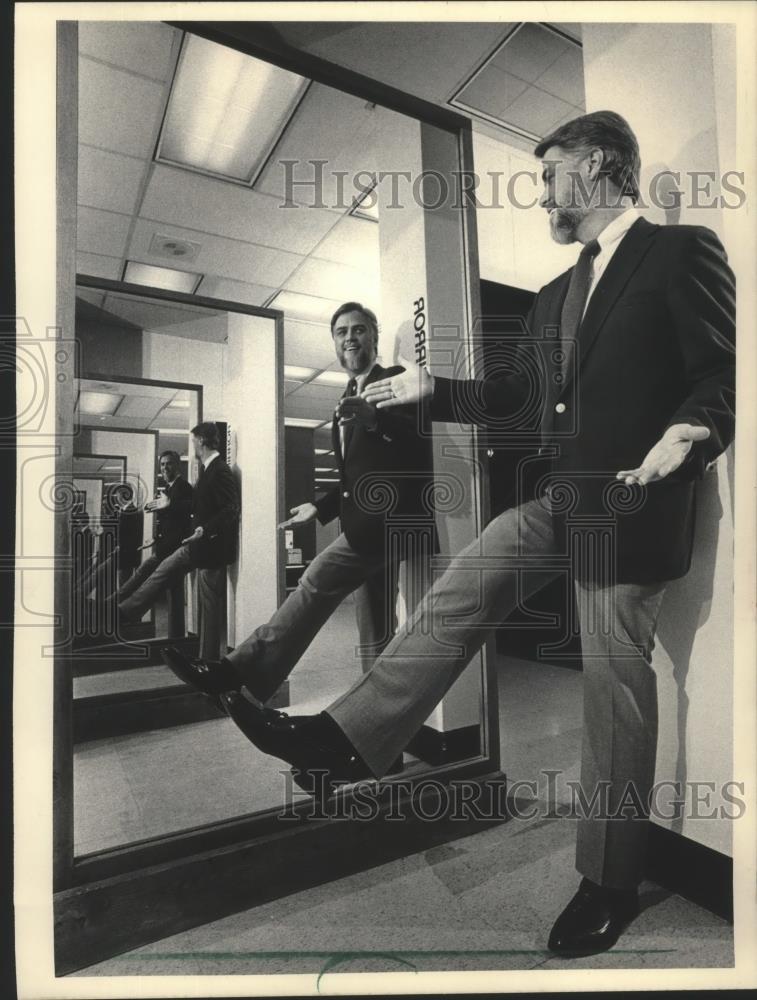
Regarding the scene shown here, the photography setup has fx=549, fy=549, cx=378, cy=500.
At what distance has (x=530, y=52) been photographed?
1523 mm

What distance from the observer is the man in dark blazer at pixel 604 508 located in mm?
1312

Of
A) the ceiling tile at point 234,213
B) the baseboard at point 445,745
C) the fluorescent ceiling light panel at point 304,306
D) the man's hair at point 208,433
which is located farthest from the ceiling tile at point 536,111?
the baseboard at point 445,745

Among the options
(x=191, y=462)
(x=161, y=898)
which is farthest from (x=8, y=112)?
(x=161, y=898)

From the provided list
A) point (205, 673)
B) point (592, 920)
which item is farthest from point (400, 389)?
point (592, 920)

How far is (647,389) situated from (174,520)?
52.8 inches

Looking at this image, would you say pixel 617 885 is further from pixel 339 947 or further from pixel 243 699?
pixel 243 699

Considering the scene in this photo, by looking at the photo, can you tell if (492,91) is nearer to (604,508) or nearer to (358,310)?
(358,310)

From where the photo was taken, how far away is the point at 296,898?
1.45 meters

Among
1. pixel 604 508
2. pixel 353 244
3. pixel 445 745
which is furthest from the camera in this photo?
pixel 445 745

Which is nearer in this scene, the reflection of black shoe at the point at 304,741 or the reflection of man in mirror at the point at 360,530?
the reflection of black shoe at the point at 304,741

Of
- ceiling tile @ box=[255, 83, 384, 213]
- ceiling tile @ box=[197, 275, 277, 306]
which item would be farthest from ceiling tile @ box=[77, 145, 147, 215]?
ceiling tile @ box=[255, 83, 384, 213]

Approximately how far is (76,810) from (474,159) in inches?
84.9

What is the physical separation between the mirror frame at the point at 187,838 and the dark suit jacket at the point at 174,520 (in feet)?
1.04

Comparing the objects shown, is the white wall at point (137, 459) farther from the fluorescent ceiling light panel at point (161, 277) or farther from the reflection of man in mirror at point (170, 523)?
the fluorescent ceiling light panel at point (161, 277)
